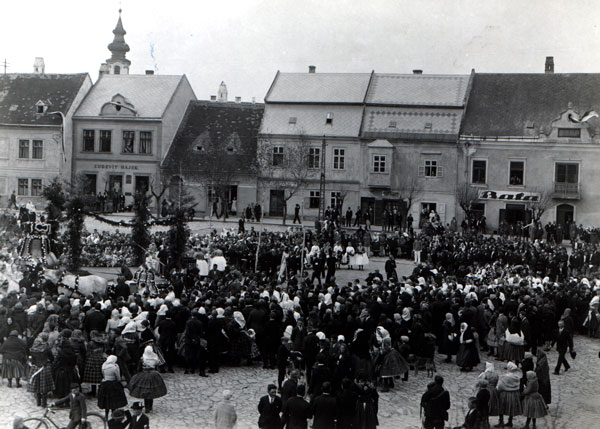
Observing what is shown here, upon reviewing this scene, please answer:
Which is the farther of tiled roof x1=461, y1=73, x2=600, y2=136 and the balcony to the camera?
tiled roof x1=461, y1=73, x2=600, y2=136

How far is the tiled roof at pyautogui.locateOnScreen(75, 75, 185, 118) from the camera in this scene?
4891 cm

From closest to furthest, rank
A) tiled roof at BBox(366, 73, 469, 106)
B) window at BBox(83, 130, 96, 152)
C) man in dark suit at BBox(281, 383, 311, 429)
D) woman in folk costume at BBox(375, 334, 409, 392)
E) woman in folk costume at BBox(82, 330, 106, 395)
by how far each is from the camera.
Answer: man in dark suit at BBox(281, 383, 311, 429) → woman in folk costume at BBox(82, 330, 106, 395) → woman in folk costume at BBox(375, 334, 409, 392) → tiled roof at BBox(366, 73, 469, 106) → window at BBox(83, 130, 96, 152)

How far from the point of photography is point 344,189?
46.2 meters

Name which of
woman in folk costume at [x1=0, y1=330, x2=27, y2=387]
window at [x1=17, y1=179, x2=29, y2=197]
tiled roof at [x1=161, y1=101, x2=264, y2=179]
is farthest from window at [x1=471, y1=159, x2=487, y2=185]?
woman in folk costume at [x1=0, y1=330, x2=27, y2=387]

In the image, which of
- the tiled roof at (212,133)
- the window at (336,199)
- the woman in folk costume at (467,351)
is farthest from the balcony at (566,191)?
the woman in folk costume at (467,351)

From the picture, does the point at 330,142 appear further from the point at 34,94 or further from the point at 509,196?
the point at 34,94

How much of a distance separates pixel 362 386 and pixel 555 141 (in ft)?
112

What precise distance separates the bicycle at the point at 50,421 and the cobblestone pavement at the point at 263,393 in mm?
536

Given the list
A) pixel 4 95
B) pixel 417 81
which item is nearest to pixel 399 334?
pixel 417 81

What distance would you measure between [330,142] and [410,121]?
A: 18.0 feet

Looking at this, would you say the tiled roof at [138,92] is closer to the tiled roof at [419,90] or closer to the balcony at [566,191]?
the tiled roof at [419,90]

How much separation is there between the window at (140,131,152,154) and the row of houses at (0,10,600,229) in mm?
82

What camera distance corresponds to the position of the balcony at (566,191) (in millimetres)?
41594

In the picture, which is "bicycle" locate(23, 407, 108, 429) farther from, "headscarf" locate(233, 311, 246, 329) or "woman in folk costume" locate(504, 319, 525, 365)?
"woman in folk costume" locate(504, 319, 525, 365)
